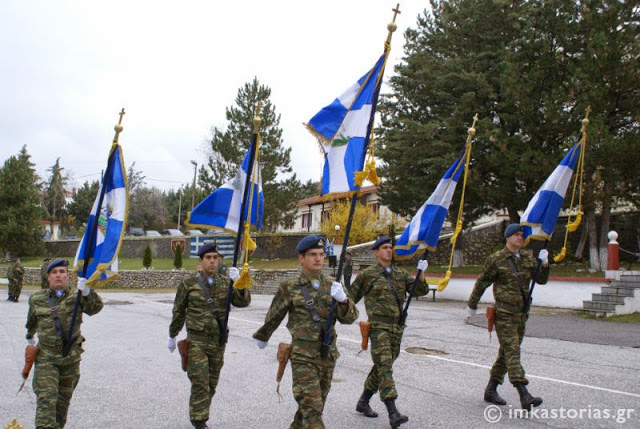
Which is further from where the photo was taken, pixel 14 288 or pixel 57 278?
pixel 14 288

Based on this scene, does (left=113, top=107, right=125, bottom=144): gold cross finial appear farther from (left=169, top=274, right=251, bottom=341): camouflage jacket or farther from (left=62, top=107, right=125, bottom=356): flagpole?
(left=169, top=274, right=251, bottom=341): camouflage jacket

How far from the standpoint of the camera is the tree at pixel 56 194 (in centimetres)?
7238

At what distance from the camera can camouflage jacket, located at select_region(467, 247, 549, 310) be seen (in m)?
6.57

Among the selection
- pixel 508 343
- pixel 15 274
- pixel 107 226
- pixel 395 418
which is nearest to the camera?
pixel 395 418

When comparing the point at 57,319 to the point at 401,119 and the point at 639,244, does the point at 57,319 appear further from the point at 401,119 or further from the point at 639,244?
the point at 639,244

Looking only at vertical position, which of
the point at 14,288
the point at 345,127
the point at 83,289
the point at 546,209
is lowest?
the point at 14,288

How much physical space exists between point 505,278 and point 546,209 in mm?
2010

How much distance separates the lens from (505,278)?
6680mm

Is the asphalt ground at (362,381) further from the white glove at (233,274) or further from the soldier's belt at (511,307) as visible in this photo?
the white glove at (233,274)

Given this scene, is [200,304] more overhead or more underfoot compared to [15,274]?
more overhead

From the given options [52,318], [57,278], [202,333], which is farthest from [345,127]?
[52,318]

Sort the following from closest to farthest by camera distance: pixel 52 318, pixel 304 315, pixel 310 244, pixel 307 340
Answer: pixel 307 340 < pixel 304 315 < pixel 310 244 < pixel 52 318

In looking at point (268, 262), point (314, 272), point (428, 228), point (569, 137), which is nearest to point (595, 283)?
point (569, 137)

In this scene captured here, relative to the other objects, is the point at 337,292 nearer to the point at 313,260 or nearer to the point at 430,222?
the point at 313,260
